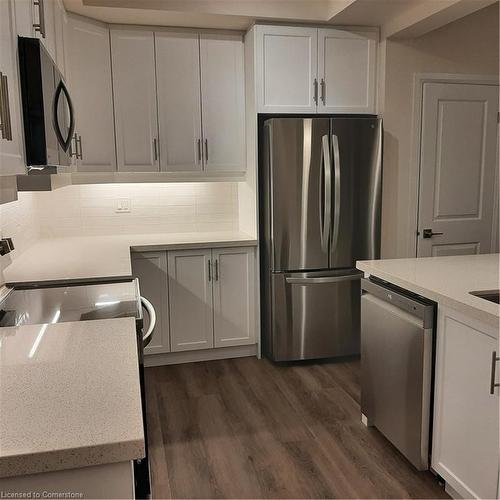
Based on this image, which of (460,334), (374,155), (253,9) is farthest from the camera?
(374,155)

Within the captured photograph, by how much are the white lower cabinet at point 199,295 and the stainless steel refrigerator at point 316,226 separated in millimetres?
168

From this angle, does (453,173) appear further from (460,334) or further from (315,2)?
(460,334)

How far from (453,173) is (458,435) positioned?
7.73ft

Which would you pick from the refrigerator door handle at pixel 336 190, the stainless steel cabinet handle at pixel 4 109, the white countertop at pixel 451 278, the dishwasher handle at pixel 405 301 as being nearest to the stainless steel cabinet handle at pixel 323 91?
the refrigerator door handle at pixel 336 190

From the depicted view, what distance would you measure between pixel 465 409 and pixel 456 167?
2.36m

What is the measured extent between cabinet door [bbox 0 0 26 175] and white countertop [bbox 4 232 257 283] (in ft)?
3.40

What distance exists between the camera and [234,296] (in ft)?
12.1

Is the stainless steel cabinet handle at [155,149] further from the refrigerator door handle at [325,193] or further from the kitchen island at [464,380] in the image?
the kitchen island at [464,380]

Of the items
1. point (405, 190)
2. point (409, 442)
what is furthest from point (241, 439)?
point (405, 190)

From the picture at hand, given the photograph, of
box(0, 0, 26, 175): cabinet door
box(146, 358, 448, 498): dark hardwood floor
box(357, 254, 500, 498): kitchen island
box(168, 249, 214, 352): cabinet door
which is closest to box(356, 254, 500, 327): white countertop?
box(357, 254, 500, 498): kitchen island

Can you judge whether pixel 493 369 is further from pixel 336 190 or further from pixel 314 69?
pixel 314 69

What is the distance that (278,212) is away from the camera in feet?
11.2

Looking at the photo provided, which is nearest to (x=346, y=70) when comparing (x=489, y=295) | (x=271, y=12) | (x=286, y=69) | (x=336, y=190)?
(x=286, y=69)

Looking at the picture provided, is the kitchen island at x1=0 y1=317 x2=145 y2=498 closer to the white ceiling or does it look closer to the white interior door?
the white ceiling
